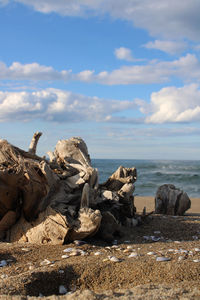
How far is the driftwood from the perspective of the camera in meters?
4.84

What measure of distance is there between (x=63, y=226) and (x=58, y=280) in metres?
1.27

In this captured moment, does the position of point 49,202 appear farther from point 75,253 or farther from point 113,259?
point 113,259

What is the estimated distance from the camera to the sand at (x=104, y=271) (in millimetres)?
3021

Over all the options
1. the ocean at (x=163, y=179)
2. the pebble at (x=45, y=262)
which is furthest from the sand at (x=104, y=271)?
the ocean at (x=163, y=179)

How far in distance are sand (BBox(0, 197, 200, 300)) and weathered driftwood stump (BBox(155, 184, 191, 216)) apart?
332 centimetres

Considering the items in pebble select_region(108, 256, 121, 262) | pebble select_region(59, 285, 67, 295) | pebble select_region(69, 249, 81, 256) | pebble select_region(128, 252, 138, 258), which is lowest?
pebble select_region(59, 285, 67, 295)

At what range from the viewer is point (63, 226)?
4805 mm

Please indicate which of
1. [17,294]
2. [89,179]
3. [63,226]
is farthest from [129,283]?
[89,179]

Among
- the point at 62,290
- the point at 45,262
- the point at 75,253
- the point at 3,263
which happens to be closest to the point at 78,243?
the point at 75,253

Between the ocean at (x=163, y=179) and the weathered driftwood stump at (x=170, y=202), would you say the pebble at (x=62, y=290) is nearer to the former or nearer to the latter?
the weathered driftwood stump at (x=170, y=202)

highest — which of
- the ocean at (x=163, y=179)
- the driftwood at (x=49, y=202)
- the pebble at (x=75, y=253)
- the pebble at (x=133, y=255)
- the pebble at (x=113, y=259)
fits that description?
the driftwood at (x=49, y=202)

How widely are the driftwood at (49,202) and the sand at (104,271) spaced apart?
261mm

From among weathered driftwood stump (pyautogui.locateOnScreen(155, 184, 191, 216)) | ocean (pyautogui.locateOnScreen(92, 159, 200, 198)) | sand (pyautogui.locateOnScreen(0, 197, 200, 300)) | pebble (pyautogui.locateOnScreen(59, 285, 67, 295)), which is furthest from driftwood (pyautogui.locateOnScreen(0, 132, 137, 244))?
ocean (pyautogui.locateOnScreen(92, 159, 200, 198))

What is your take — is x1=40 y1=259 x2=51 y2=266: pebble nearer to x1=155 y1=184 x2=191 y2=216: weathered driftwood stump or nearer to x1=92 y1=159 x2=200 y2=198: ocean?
x1=155 y1=184 x2=191 y2=216: weathered driftwood stump
